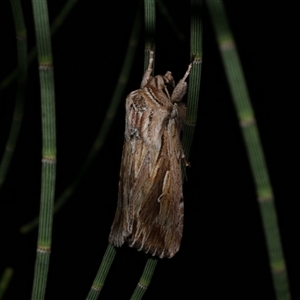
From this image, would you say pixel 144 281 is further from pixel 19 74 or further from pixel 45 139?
pixel 19 74

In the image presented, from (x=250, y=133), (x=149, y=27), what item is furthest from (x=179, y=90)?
(x=250, y=133)

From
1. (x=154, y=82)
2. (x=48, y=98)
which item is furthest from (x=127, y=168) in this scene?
(x=48, y=98)

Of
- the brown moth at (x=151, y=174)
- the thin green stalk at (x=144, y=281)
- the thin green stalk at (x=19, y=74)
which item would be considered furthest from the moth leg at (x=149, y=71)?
the thin green stalk at (x=144, y=281)

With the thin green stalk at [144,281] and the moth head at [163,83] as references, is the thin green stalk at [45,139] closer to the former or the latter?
the thin green stalk at [144,281]

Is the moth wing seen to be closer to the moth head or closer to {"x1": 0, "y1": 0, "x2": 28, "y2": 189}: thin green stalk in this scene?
the moth head

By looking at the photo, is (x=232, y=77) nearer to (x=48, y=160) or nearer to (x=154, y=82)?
(x=48, y=160)
